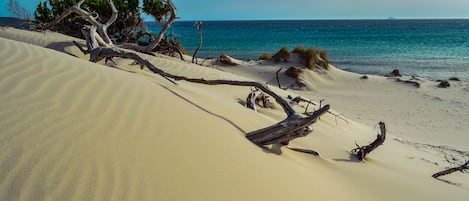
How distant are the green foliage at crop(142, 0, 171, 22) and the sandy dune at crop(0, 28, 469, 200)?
967 centimetres

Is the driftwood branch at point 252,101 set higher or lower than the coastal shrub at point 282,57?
lower

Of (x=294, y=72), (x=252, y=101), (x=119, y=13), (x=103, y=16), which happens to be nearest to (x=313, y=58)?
(x=294, y=72)

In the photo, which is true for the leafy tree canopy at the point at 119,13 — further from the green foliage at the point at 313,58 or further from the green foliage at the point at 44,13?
the green foliage at the point at 313,58

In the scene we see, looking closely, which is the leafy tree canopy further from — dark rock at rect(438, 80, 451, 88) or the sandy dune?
dark rock at rect(438, 80, 451, 88)

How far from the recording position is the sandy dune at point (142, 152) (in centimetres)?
186

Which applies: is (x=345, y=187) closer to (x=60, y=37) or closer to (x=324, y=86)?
(x=60, y=37)

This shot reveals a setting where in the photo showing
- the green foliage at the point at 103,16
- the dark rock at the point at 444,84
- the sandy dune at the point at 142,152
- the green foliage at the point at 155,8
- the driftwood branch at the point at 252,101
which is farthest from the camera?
the dark rock at the point at 444,84

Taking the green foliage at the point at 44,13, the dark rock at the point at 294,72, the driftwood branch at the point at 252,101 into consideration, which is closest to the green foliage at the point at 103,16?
the green foliage at the point at 44,13

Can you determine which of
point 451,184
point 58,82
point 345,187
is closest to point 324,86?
point 451,184

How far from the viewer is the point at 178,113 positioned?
3.04 m

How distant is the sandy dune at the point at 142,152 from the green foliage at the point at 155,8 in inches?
381

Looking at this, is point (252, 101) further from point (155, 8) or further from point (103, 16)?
point (103, 16)

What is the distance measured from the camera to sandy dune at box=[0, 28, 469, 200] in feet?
6.11

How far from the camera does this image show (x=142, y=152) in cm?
222
